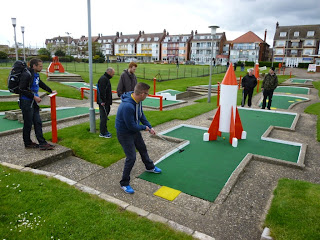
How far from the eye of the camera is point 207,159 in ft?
19.5

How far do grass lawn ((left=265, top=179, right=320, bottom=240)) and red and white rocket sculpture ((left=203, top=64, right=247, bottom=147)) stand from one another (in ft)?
8.51

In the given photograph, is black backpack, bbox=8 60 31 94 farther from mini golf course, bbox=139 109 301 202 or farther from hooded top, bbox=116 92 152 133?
mini golf course, bbox=139 109 301 202

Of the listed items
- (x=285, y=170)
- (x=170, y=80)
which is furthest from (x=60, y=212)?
(x=170, y=80)

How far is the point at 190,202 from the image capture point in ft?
13.9

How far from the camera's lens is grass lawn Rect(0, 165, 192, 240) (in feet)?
10.2

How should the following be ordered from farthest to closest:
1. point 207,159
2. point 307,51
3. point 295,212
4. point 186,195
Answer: point 307,51 → point 207,159 → point 186,195 → point 295,212

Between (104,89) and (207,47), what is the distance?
3273 inches

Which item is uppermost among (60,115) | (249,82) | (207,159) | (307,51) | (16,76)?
(307,51)

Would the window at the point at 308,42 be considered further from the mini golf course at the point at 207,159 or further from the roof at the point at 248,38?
the mini golf course at the point at 207,159

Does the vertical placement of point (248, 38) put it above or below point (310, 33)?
below

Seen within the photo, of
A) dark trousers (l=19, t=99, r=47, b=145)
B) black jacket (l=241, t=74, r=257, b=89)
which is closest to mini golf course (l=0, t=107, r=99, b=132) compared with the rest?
dark trousers (l=19, t=99, r=47, b=145)

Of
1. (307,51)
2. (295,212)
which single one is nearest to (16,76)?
(295,212)

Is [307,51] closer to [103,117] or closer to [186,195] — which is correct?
[103,117]

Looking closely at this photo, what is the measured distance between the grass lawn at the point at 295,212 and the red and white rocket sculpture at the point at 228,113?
8.51 feet
